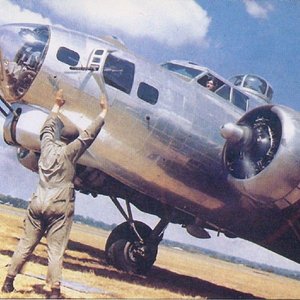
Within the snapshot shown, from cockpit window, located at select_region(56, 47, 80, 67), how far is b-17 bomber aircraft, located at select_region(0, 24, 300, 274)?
1 cm

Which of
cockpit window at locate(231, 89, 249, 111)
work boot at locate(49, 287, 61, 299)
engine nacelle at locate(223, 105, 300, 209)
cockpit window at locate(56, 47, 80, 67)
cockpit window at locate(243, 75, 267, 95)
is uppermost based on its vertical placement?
cockpit window at locate(243, 75, 267, 95)

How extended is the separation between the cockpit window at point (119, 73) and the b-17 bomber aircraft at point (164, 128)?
12 millimetres

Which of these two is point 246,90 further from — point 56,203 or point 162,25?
point 56,203

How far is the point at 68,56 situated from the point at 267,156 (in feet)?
8.18

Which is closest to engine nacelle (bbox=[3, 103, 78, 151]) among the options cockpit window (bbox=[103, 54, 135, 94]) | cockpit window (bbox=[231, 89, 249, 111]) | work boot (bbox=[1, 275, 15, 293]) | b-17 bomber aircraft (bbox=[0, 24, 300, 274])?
b-17 bomber aircraft (bbox=[0, 24, 300, 274])

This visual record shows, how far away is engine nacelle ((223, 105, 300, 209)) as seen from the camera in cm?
450

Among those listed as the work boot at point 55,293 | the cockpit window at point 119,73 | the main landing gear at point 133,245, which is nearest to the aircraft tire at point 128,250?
the main landing gear at point 133,245

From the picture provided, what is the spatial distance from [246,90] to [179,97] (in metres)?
2.26

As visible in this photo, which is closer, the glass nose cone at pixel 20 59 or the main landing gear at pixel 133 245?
the glass nose cone at pixel 20 59

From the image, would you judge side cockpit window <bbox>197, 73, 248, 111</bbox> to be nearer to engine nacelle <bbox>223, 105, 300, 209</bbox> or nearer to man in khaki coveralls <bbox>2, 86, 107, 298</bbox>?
engine nacelle <bbox>223, 105, 300, 209</bbox>

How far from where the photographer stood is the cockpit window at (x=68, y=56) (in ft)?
15.7

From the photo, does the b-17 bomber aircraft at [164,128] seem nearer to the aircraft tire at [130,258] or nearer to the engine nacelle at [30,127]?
the engine nacelle at [30,127]

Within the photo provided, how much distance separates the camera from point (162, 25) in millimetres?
5887

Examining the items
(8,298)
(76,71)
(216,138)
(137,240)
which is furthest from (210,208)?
(8,298)
